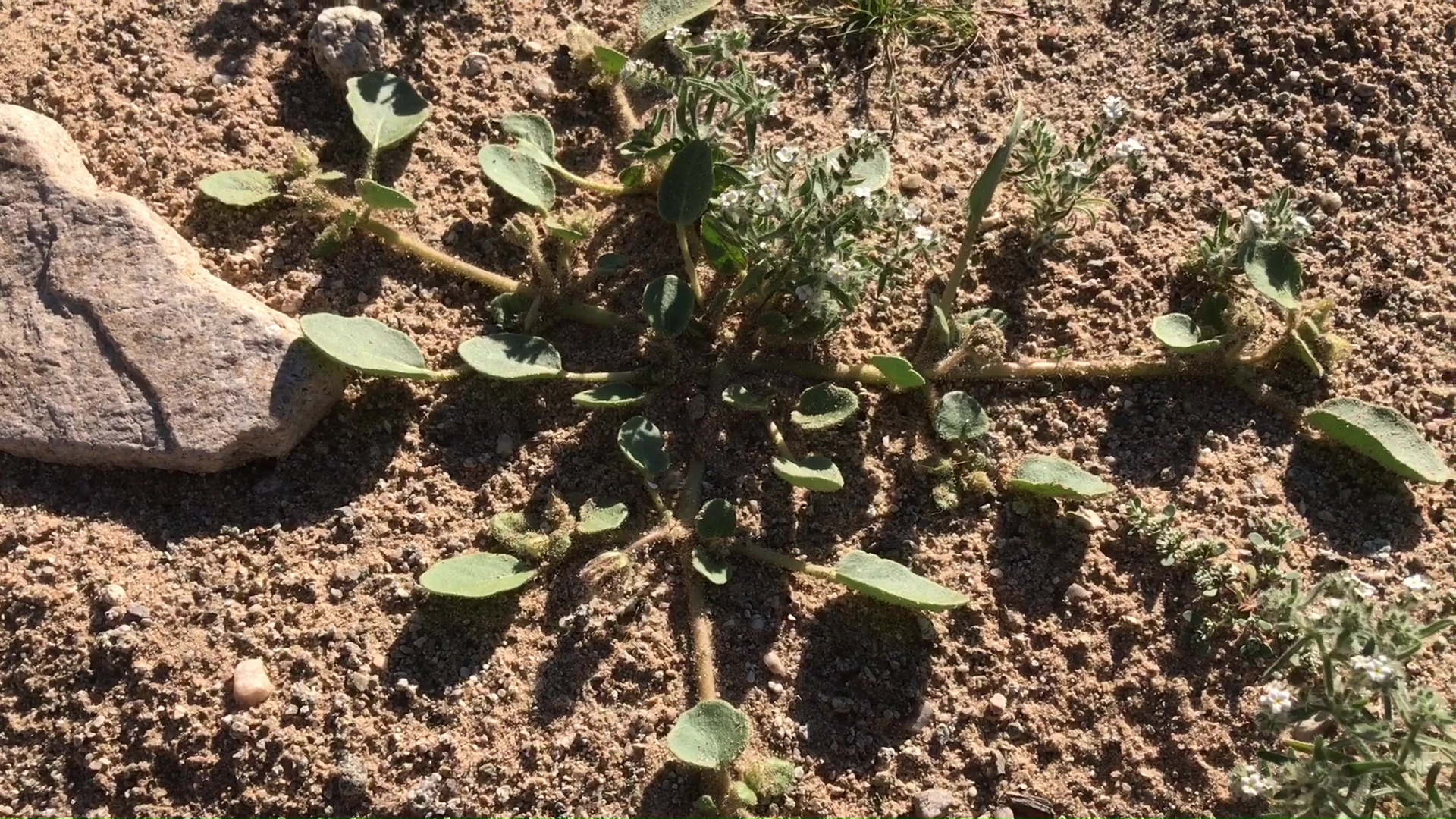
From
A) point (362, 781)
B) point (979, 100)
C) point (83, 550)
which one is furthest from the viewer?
point (979, 100)

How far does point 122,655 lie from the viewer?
342 cm

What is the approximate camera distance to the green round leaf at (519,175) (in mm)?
4043

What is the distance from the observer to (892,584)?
3.45 meters

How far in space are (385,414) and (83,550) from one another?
0.99 meters

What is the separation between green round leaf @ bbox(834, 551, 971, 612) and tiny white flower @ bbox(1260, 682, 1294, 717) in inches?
33.3

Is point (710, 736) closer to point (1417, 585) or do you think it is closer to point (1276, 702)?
point (1276, 702)

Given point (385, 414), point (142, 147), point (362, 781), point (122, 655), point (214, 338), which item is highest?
point (142, 147)

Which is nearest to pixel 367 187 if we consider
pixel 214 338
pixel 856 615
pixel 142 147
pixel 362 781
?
pixel 214 338

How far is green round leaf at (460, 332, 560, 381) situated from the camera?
373cm

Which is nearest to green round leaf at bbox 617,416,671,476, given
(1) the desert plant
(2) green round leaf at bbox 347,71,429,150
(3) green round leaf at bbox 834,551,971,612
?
(1) the desert plant

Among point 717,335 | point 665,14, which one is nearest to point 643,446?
point 717,335

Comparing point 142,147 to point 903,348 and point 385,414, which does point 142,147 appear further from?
point 903,348

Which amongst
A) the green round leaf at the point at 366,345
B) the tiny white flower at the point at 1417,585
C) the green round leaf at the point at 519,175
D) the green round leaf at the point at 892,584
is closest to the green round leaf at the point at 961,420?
the green round leaf at the point at 892,584

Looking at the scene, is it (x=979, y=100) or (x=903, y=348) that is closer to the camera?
(x=903, y=348)
